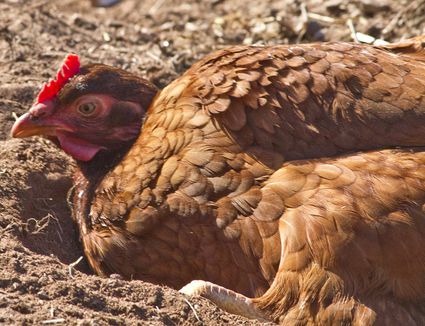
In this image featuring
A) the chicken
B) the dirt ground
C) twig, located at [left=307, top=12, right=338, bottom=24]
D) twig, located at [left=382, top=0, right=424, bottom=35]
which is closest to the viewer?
the dirt ground

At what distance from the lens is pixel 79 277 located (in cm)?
400

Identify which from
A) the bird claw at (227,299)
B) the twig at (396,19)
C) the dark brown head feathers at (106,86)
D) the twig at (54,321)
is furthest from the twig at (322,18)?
the twig at (54,321)

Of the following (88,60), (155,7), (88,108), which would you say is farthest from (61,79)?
(155,7)

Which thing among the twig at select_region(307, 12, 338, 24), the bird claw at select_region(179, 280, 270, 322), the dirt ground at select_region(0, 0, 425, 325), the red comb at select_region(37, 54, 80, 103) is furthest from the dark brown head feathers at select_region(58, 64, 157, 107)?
the twig at select_region(307, 12, 338, 24)

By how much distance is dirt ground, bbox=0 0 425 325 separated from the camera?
379 cm

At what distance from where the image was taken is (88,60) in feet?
20.1

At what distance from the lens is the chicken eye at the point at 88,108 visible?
15.7 ft

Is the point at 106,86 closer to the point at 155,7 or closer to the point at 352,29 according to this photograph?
the point at 352,29

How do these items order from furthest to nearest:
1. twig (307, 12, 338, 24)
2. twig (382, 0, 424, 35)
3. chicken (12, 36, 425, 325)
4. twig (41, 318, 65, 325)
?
twig (307, 12, 338, 24) < twig (382, 0, 424, 35) < chicken (12, 36, 425, 325) < twig (41, 318, 65, 325)

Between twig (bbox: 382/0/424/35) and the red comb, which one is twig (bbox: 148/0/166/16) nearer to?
twig (bbox: 382/0/424/35)

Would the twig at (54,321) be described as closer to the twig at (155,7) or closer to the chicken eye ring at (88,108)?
the chicken eye ring at (88,108)

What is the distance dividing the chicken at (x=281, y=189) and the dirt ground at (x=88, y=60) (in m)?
0.26

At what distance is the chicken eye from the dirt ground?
1.64ft

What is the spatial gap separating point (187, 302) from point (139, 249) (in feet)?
1.85
